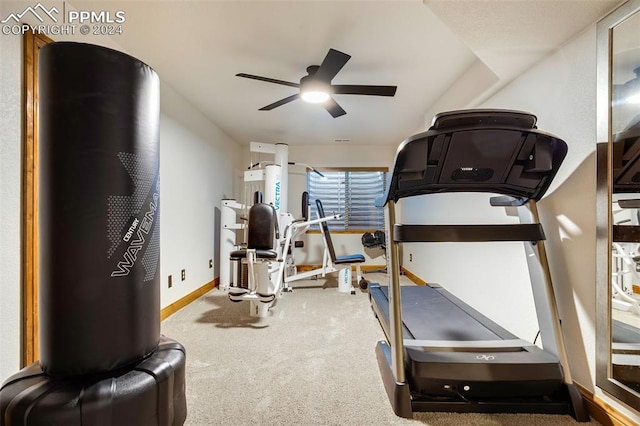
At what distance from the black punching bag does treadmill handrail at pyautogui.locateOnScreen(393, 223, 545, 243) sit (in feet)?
3.84

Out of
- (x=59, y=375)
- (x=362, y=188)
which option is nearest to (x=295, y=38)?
(x=59, y=375)

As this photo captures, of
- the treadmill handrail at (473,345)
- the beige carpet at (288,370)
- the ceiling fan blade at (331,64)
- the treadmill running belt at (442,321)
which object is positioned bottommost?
the beige carpet at (288,370)

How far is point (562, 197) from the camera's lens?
1.53m

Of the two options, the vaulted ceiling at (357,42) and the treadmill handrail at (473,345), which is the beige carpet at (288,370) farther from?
the vaulted ceiling at (357,42)

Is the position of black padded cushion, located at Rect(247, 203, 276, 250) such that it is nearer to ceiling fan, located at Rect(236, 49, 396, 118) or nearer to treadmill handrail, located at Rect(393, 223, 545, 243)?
ceiling fan, located at Rect(236, 49, 396, 118)

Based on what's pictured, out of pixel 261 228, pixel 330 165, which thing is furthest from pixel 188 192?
pixel 330 165

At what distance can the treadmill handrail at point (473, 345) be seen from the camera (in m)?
1.52

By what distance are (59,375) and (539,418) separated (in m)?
1.84

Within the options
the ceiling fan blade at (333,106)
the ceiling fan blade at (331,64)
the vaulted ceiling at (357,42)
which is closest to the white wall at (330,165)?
the vaulted ceiling at (357,42)

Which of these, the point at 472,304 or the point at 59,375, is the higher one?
the point at 59,375

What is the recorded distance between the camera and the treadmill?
1.33 m

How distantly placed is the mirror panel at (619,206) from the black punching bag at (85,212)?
1811 mm

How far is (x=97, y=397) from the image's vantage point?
565 mm

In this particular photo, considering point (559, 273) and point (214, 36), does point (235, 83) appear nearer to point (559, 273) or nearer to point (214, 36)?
point (214, 36)
